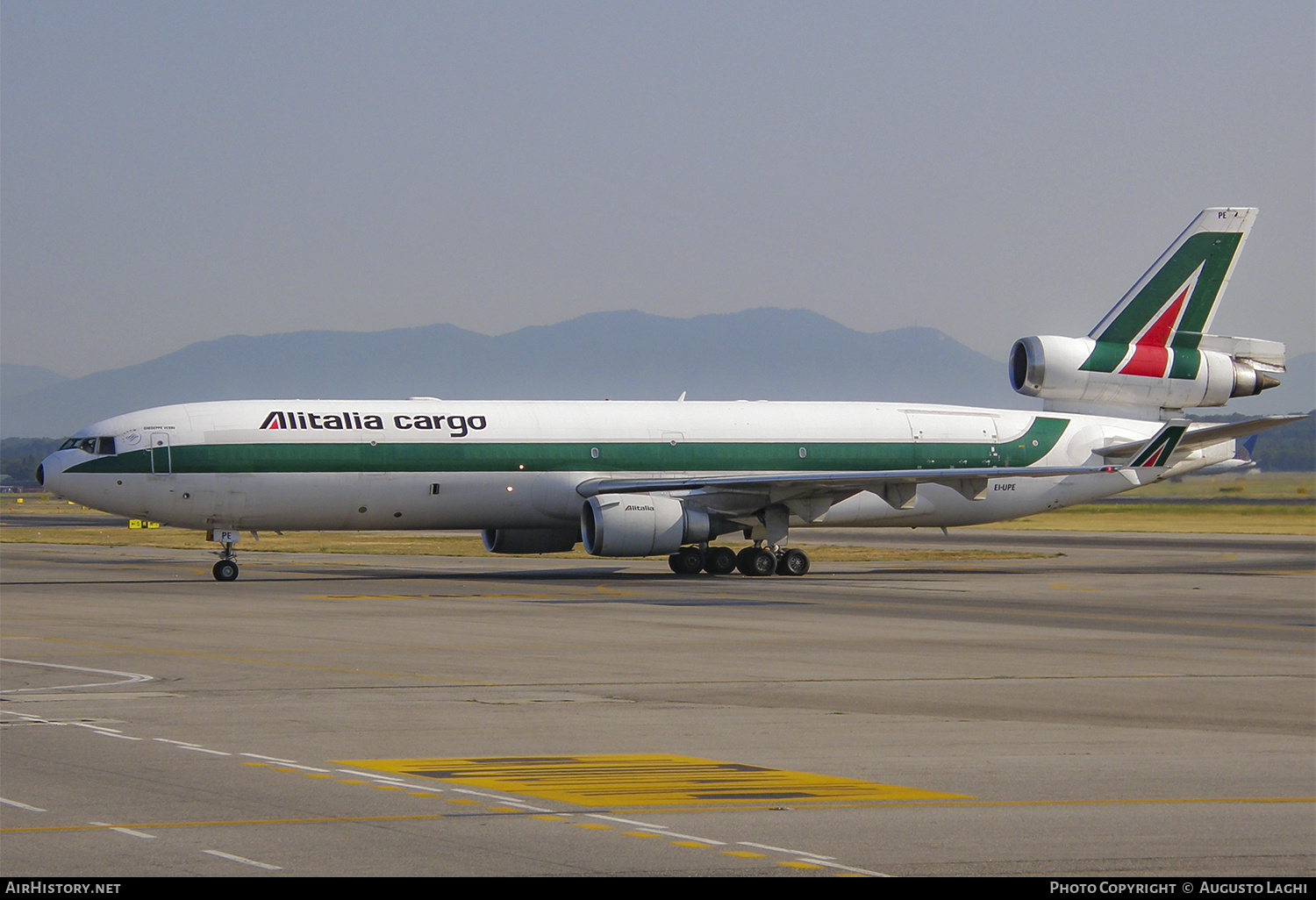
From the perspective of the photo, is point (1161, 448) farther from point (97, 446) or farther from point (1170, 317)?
point (97, 446)

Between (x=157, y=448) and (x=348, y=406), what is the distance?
5.06 metres

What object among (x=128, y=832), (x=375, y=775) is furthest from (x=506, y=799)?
(x=128, y=832)

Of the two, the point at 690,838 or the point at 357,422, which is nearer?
the point at 690,838

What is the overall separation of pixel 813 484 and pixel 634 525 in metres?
5.13

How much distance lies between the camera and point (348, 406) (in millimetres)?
41531

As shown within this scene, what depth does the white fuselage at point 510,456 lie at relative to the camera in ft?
129

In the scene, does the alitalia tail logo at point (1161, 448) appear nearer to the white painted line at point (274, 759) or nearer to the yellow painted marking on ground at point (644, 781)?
the yellow painted marking on ground at point (644, 781)

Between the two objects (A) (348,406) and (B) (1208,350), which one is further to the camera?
(B) (1208,350)

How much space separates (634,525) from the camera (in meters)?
40.4

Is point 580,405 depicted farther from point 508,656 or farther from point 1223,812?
point 1223,812

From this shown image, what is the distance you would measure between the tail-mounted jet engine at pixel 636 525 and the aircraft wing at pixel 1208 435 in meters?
14.0

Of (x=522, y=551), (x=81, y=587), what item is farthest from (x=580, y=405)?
(x=81, y=587)

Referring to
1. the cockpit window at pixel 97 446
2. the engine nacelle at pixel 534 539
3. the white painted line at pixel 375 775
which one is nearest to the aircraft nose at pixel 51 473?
the cockpit window at pixel 97 446

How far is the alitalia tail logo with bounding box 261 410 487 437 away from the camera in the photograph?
133ft
